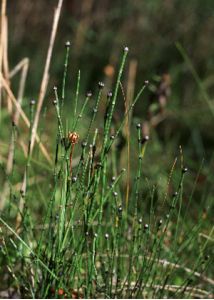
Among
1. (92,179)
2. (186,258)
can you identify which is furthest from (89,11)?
(92,179)

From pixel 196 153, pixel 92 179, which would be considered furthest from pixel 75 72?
pixel 92 179

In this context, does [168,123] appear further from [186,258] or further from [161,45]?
[186,258]

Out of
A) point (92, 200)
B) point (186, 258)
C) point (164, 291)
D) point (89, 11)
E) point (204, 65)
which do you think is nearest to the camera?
point (92, 200)

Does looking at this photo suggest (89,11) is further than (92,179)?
Yes

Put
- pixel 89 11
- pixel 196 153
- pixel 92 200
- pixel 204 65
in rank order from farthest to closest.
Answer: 1. pixel 89 11
2. pixel 204 65
3. pixel 196 153
4. pixel 92 200

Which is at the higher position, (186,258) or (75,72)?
(75,72)

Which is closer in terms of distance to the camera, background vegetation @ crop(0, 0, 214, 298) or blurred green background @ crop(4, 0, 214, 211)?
background vegetation @ crop(0, 0, 214, 298)

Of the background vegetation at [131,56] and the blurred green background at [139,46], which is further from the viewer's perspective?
the blurred green background at [139,46]

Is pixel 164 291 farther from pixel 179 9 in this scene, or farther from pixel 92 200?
pixel 179 9

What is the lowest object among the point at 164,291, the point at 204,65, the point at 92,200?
the point at 164,291
